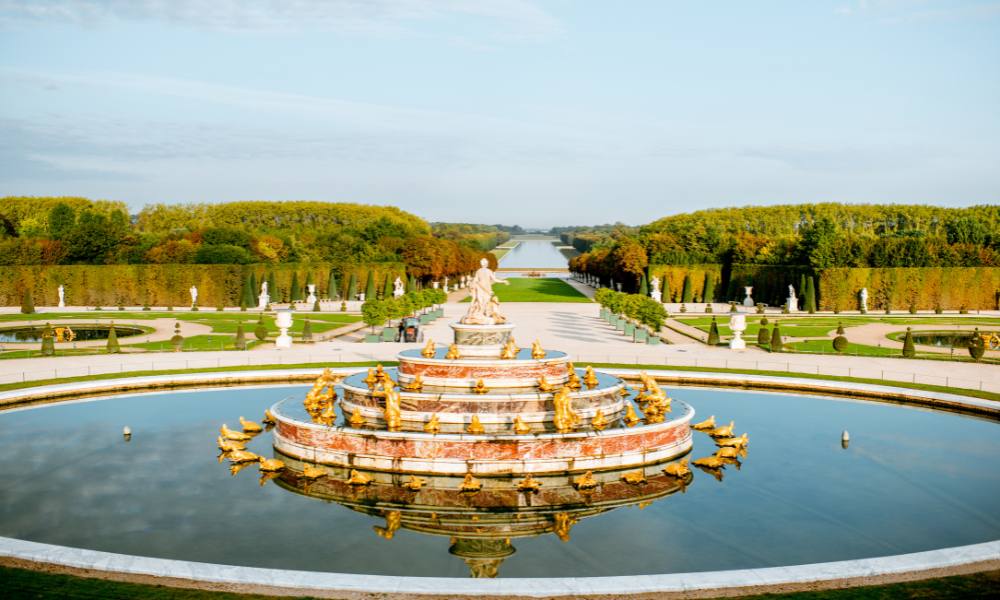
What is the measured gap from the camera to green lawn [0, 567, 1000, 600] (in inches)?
493

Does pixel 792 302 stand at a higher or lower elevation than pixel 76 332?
higher

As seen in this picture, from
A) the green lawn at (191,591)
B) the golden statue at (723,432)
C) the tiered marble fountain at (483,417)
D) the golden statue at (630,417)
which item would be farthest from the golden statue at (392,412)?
the green lawn at (191,591)

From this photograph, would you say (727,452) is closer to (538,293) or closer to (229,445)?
(229,445)

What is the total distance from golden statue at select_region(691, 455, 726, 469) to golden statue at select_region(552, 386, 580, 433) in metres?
3.10

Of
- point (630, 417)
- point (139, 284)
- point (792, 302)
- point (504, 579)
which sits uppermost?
point (792, 302)

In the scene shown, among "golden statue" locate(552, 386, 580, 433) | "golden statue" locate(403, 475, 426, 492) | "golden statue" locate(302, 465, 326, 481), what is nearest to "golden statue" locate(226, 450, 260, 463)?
"golden statue" locate(302, 465, 326, 481)

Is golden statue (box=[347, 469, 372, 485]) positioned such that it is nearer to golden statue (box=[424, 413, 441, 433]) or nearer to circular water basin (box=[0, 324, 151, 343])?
golden statue (box=[424, 413, 441, 433])

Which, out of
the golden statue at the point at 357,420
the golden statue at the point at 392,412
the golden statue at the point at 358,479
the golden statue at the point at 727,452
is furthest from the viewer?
the golden statue at the point at 357,420

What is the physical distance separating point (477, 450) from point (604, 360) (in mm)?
19036

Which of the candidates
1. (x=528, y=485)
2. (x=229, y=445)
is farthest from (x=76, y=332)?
(x=528, y=485)

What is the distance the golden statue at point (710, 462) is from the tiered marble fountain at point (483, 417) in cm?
95

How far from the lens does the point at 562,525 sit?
16.5m

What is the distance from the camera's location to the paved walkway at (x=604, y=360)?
1329 inches

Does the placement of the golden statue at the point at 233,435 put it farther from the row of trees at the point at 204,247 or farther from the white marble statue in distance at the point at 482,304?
the row of trees at the point at 204,247
